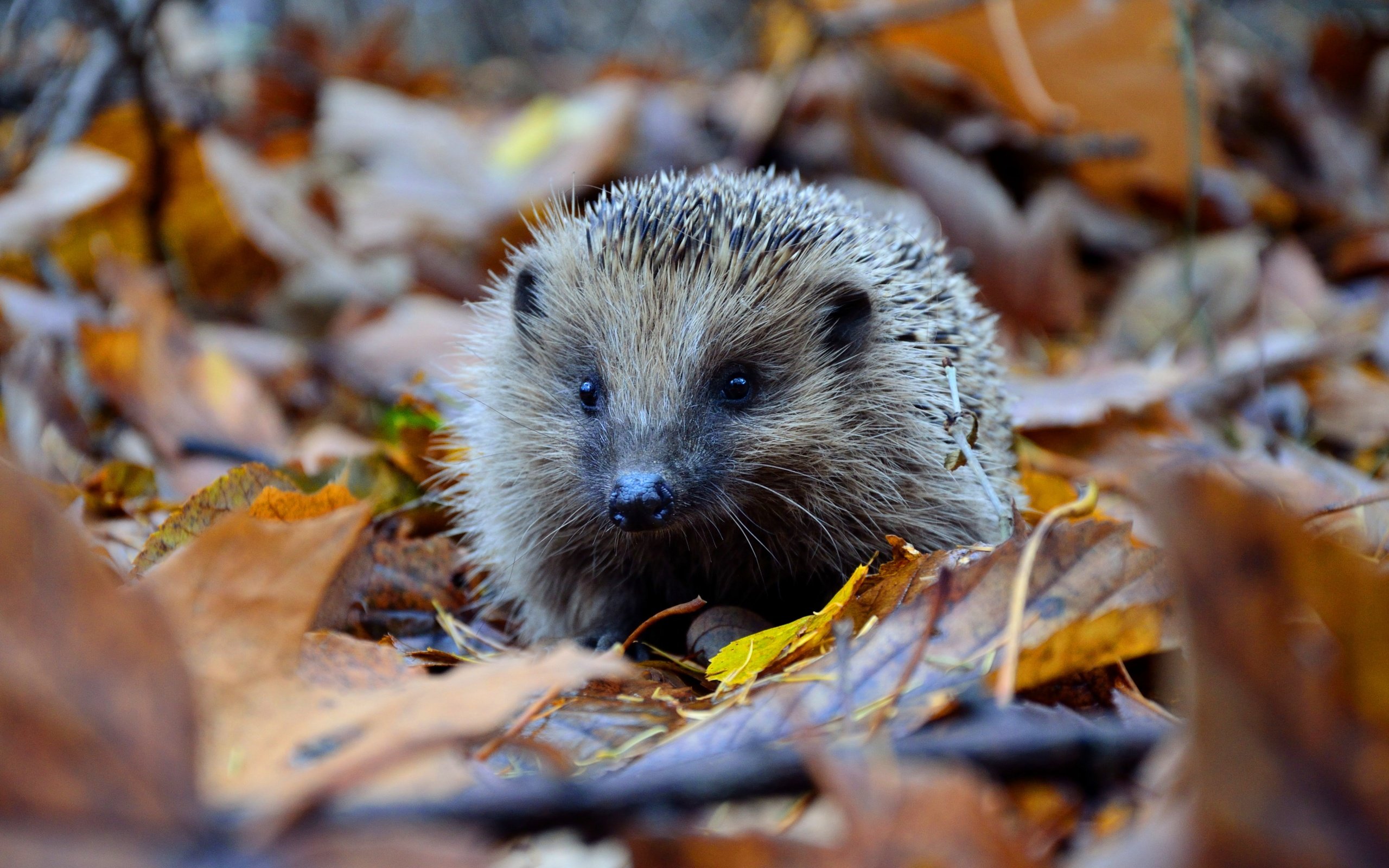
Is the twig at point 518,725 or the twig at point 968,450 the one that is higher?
the twig at point 968,450

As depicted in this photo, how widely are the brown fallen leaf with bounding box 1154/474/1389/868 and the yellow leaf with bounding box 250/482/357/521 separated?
181cm

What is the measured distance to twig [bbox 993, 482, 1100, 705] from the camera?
1.54 meters

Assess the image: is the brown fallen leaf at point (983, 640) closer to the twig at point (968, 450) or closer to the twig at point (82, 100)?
the twig at point (968, 450)

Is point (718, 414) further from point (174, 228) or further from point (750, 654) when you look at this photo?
point (174, 228)

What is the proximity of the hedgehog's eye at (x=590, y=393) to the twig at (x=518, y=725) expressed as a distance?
1047mm

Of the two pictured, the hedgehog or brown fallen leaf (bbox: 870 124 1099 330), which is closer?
the hedgehog

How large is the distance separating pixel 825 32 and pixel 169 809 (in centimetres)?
515

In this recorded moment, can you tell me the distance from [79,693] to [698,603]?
1.36m

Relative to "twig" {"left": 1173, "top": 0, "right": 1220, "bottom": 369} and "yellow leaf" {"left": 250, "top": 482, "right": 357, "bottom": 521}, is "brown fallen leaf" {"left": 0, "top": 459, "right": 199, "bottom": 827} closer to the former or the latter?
"yellow leaf" {"left": 250, "top": 482, "right": 357, "bottom": 521}

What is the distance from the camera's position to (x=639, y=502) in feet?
7.48

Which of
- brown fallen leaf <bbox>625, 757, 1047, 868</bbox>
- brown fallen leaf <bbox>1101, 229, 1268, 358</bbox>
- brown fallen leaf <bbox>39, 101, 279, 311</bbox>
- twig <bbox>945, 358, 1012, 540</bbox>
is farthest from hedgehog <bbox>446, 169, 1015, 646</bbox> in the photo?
brown fallen leaf <bbox>39, 101, 279, 311</bbox>

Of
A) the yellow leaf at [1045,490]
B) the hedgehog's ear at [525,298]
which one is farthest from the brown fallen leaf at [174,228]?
the yellow leaf at [1045,490]

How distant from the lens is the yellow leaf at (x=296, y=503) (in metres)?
2.31

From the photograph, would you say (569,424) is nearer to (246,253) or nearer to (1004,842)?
(1004,842)
